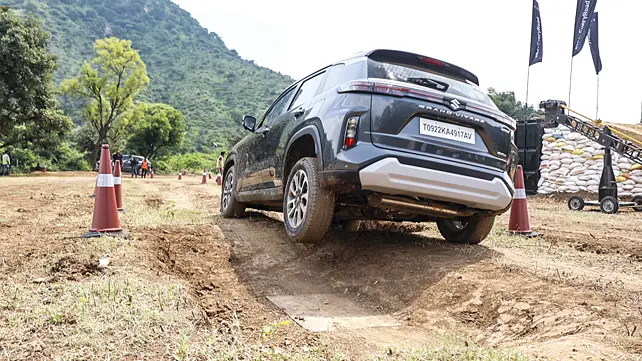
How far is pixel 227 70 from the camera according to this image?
303ft

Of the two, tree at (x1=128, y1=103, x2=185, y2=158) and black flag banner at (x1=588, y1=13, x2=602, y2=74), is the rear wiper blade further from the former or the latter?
tree at (x1=128, y1=103, x2=185, y2=158)

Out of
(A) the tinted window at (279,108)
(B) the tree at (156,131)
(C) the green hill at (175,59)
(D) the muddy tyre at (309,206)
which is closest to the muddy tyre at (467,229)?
(D) the muddy tyre at (309,206)

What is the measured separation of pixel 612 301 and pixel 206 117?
217 feet

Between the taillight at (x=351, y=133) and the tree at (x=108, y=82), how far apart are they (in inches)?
1423

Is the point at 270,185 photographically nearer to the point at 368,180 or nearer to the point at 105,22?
the point at 368,180

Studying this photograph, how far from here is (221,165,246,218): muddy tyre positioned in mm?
6293

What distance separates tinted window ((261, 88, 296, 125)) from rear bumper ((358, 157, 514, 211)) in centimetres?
226

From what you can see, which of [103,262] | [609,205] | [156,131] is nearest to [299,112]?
[103,262]

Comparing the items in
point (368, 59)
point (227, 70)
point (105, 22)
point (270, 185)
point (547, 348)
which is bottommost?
point (547, 348)

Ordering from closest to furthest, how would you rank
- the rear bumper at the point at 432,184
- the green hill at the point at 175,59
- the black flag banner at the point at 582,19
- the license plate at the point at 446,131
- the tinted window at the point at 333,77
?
the rear bumper at the point at 432,184
the license plate at the point at 446,131
the tinted window at the point at 333,77
the black flag banner at the point at 582,19
the green hill at the point at 175,59

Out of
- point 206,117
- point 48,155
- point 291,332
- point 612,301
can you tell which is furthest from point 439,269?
point 206,117

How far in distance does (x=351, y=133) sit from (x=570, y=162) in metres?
14.9

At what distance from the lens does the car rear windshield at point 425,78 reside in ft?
12.5

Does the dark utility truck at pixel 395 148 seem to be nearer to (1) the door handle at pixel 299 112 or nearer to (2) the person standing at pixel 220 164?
(1) the door handle at pixel 299 112
